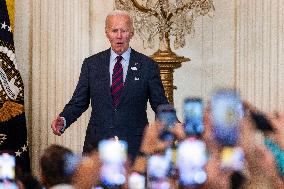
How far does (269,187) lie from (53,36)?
434cm

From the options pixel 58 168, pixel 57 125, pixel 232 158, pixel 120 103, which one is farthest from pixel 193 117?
pixel 120 103

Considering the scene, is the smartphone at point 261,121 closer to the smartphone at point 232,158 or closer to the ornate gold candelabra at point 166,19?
the smartphone at point 232,158

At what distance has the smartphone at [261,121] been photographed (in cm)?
200

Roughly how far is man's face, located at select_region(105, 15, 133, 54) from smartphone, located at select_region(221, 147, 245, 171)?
221 centimetres

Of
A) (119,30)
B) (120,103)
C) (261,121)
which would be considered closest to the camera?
(261,121)

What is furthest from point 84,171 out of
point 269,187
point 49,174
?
point 269,187

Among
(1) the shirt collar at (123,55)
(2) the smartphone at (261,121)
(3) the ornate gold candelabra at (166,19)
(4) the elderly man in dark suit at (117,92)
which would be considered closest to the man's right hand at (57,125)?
(4) the elderly man in dark suit at (117,92)

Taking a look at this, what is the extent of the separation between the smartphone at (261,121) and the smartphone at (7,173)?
2.59 ft

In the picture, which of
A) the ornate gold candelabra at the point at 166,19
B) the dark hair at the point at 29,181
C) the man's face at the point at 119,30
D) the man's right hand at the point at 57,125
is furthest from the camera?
the ornate gold candelabra at the point at 166,19

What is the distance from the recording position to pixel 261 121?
204 cm

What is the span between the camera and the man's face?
396 cm

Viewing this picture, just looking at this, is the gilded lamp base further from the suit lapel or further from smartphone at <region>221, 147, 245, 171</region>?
smartphone at <region>221, 147, 245, 171</region>

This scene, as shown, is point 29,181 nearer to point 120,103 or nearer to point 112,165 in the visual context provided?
point 112,165

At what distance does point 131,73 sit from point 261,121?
2155 millimetres
